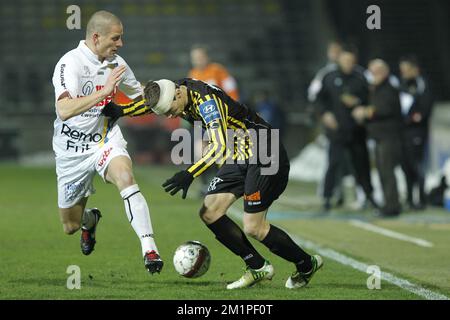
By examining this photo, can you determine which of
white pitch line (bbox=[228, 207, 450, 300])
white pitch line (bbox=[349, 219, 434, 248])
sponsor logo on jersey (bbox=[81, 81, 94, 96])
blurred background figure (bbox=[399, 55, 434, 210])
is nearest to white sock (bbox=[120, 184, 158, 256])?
sponsor logo on jersey (bbox=[81, 81, 94, 96])

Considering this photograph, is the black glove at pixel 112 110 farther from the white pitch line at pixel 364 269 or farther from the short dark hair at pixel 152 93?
the white pitch line at pixel 364 269

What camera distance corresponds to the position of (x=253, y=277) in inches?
312

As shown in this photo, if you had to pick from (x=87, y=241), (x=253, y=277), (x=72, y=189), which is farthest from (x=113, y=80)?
(x=87, y=241)

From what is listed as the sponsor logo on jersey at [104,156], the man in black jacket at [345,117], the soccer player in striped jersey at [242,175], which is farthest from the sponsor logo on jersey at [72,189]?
the man in black jacket at [345,117]

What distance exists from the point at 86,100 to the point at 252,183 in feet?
4.72

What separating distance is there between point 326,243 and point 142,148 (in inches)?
706

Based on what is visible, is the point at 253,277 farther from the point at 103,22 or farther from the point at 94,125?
the point at 103,22

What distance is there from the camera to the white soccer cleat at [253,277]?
789 centimetres

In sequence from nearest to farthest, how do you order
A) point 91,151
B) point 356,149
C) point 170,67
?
point 91,151
point 356,149
point 170,67

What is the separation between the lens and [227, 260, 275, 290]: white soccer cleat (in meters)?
7.89

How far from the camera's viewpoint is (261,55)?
109 ft

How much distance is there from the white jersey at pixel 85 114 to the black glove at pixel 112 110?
76mm
